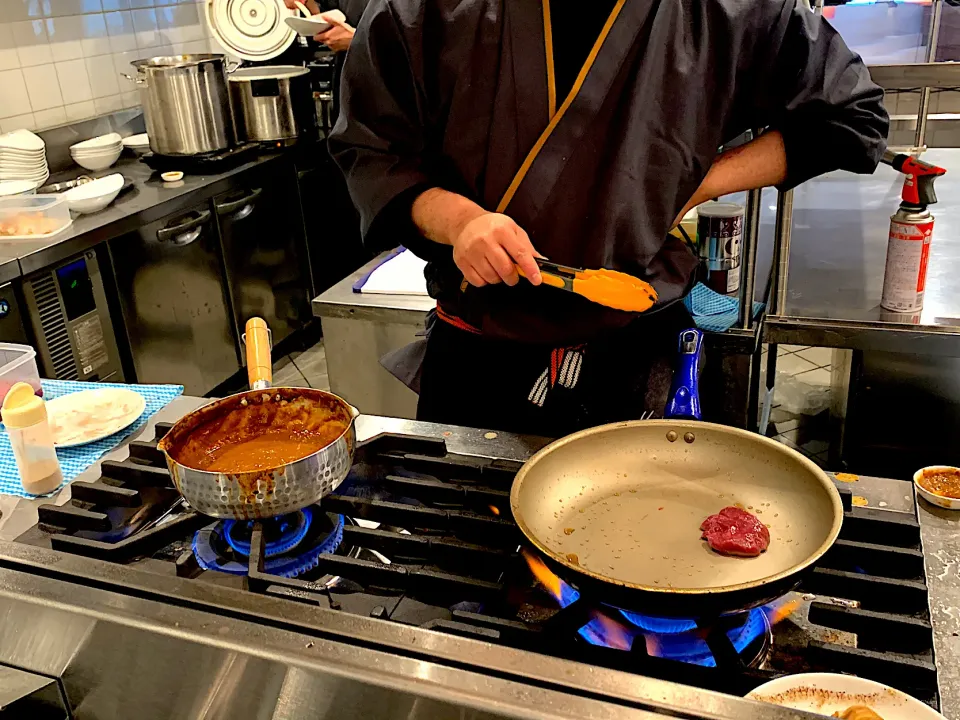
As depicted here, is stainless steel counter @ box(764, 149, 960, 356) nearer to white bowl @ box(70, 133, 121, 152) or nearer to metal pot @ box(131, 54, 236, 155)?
metal pot @ box(131, 54, 236, 155)

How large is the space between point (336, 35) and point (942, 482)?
2.65 meters

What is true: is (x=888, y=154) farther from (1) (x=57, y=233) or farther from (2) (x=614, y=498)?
(1) (x=57, y=233)

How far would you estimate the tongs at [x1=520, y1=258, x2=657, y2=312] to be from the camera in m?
1.17

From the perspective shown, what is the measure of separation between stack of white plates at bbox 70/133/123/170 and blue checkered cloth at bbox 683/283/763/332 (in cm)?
258

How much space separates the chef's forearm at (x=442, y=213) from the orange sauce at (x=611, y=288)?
225 millimetres

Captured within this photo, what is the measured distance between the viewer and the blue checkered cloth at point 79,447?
A: 126 cm

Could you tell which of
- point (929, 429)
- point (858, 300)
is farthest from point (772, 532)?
point (929, 429)

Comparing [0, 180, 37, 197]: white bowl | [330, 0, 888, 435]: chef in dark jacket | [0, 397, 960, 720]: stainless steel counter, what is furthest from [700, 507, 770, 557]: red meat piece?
[0, 180, 37, 197]: white bowl

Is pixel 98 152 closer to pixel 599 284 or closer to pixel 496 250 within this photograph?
pixel 496 250

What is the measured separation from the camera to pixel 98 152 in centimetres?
348

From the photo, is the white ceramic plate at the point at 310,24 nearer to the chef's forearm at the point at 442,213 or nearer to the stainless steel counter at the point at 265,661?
the chef's forearm at the point at 442,213

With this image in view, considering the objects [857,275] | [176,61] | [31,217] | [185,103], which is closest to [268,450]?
[857,275]

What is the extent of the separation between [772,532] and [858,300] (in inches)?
49.1

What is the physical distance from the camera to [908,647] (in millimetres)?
807
